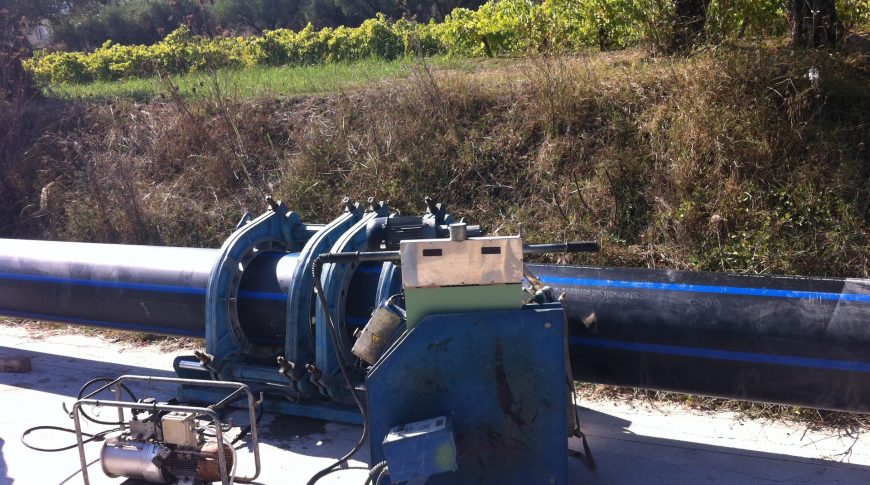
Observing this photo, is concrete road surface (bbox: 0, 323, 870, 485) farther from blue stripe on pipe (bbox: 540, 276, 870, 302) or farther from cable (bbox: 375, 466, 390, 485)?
blue stripe on pipe (bbox: 540, 276, 870, 302)

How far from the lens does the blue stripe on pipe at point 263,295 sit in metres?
3.94

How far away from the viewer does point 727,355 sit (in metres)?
3.21

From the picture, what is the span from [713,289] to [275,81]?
6.15m

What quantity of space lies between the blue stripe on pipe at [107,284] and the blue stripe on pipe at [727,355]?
207 cm

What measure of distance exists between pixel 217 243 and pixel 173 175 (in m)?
1.18

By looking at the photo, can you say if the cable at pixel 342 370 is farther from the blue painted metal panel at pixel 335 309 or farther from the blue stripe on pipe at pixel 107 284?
the blue stripe on pipe at pixel 107 284

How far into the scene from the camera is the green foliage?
6355mm

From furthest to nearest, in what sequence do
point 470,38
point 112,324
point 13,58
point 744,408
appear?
point 13,58
point 470,38
point 112,324
point 744,408

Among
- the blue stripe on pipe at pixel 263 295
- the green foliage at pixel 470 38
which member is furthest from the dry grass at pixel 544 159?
the blue stripe on pipe at pixel 263 295

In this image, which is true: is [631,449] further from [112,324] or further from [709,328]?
[112,324]

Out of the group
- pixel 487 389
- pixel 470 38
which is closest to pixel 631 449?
pixel 487 389

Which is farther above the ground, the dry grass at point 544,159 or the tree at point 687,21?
→ the tree at point 687,21

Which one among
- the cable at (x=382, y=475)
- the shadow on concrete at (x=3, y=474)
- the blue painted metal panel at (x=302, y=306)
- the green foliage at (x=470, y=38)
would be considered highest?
the green foliage at (x=470, y=38)

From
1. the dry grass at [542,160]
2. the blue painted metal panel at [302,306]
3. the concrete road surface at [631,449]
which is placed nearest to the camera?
the concrete road surface at [631,449]
